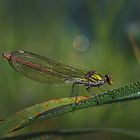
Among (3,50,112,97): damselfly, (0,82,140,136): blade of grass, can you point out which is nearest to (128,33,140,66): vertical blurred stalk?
(3,50,112,97): damselfly

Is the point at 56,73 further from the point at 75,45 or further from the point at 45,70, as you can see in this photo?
the point at 75,45

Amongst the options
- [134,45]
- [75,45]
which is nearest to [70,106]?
[134,45]

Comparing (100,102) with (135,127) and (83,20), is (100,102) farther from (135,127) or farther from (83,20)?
(83,20)

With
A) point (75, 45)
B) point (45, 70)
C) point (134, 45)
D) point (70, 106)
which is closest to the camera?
point (70, 106)

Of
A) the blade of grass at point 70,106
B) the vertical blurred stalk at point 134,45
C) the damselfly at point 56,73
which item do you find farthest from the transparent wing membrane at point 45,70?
the vertical blurred stalk at point 134,45

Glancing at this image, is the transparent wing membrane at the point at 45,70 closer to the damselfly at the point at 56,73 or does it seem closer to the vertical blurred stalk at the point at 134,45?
the damselfly at the point at 56,73

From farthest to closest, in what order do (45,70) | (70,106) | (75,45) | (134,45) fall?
(75,45), (134,45), (45,70), (70,106)

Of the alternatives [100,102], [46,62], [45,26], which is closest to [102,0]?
[45,26]

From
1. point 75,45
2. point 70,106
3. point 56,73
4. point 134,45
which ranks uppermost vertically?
point 75,45

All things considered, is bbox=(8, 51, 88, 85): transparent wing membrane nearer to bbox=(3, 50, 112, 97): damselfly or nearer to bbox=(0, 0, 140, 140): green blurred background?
bbox=(3, 50, 112, 97): damselfly
